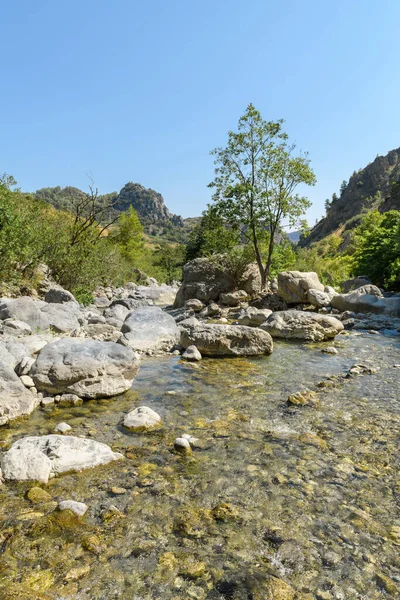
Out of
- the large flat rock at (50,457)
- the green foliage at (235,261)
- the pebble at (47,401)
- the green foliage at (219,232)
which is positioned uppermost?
the green foliage at (219,232)

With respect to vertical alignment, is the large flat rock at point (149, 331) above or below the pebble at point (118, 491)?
above

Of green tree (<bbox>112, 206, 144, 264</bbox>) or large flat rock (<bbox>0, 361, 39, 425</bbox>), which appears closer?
large flat rock (<bbox>0, 361, 39, 425</bbox>)

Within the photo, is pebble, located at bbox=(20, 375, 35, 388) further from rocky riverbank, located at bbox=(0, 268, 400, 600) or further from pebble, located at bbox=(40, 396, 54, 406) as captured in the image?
pebble, located at bbox=(40, 396, 54, 406)

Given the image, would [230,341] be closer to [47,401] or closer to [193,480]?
[47,401]

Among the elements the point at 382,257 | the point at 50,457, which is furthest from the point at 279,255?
the point at 50,457

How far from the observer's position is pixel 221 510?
3.31 metres

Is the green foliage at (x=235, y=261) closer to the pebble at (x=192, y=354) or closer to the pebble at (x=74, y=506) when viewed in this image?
the pebble at (x=192, y=354)

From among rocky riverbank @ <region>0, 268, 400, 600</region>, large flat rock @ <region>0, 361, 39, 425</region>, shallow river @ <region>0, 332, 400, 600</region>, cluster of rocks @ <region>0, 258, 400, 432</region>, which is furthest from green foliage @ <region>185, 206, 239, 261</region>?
large flat rock @ <region>0, 361, 39, 425</region>

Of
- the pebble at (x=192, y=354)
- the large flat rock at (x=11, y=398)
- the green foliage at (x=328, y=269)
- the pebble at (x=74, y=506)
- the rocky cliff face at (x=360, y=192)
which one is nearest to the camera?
the pebble at (x=74, y=506)

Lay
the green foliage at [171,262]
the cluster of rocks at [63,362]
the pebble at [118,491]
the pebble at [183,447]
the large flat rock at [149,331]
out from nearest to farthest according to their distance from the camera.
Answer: the pebble at [118,491] < the pebble at [183,447] < the cluster of rocks at [63,362] < the large flat rock at [149,331] < the green foliage at [171,262]

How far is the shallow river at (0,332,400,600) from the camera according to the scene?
8.32 ft

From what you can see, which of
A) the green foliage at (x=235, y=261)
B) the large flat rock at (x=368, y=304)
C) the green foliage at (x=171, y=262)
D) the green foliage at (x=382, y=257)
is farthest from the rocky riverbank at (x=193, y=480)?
the green foliage at (x=171, y=262)

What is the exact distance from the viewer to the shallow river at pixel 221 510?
8.32 ft

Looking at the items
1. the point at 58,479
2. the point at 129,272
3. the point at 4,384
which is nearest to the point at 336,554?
the point at 58,479
